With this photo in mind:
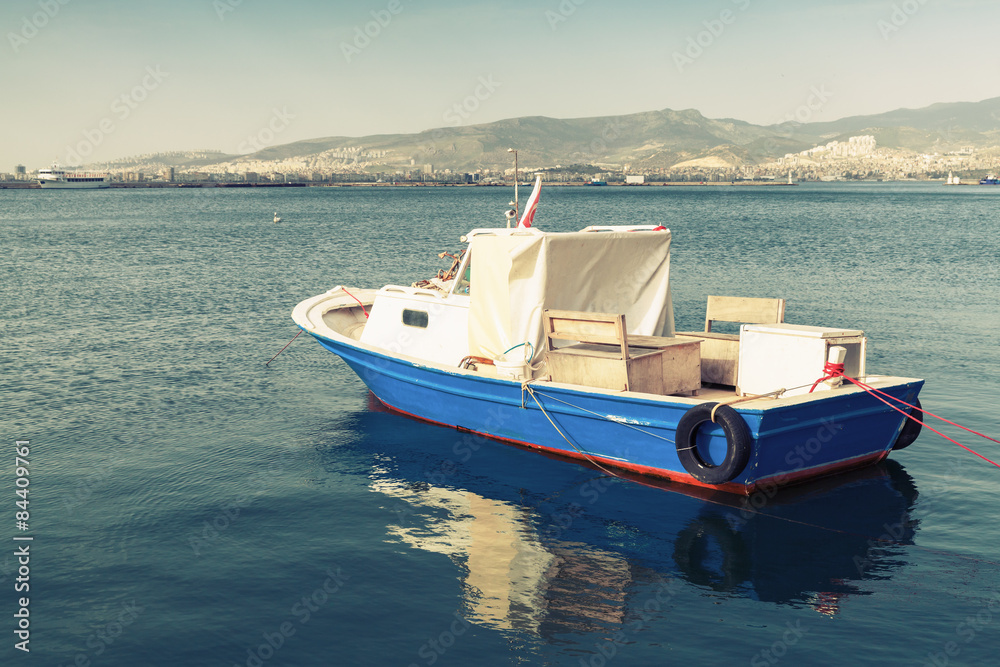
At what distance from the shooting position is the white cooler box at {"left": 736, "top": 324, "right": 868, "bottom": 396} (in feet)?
33.4

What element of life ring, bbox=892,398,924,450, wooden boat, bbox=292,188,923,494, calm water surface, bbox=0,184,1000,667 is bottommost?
calm water surface, bbox=0,184,1000,667

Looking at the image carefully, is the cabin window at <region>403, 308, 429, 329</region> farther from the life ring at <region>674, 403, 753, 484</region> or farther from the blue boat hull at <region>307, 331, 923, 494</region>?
the life ring at <region>674, 403, 753, 484</region>

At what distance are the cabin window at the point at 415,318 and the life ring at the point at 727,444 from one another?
5.29m

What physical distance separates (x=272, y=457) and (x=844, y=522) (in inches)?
329

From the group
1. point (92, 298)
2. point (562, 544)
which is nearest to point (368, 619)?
point (562, 544)

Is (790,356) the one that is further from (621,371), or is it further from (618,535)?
(618,535)

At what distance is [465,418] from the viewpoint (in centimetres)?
1268

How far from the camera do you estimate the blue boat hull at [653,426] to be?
9.68 m

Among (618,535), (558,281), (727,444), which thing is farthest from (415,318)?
(727,444)

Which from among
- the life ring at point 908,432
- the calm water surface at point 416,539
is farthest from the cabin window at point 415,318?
the life ring at point 908,432

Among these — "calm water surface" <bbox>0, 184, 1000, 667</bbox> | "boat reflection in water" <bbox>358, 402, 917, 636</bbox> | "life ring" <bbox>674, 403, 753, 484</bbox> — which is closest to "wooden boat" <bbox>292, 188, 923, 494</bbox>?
"life ring" <bbox>674, 403, 753, 484</bbox>

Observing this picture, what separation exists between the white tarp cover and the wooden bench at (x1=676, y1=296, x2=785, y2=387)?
2.85 ft

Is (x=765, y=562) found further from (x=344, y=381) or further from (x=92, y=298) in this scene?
(x=92, y=298)

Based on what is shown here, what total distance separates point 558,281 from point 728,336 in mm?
2780
